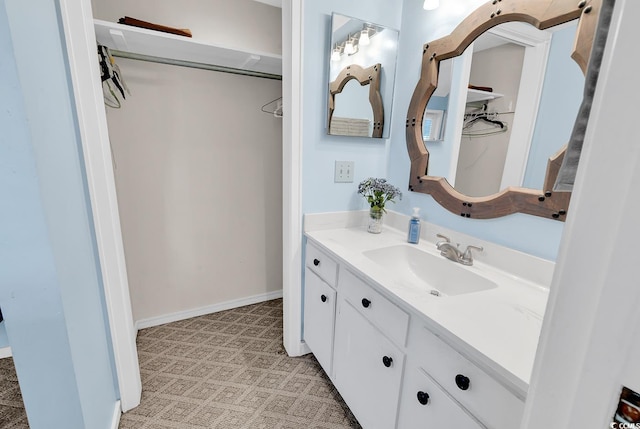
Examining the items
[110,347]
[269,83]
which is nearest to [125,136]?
[269,83]

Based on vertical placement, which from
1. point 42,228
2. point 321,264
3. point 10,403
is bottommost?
point 10,403

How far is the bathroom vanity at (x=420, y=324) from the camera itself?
0.72 metres

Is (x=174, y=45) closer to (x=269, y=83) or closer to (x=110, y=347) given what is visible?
(x=269, y=83)

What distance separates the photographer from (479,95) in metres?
1.28

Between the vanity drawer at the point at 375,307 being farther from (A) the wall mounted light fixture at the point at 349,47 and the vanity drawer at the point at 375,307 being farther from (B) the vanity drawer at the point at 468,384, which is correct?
(A) the wall mounted light fixture at the point at 349,47

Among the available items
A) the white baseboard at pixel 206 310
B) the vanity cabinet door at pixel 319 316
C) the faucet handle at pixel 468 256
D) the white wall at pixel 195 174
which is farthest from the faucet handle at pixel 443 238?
the white baseboard at pixel 206 310

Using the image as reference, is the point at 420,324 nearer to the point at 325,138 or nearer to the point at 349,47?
the point at 325,138

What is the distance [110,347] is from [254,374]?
2.53 feet

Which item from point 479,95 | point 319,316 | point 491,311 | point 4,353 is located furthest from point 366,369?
point 4,353

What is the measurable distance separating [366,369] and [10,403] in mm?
1868

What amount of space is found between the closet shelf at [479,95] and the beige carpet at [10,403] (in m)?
2.61

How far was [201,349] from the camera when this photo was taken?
1921 millimetres

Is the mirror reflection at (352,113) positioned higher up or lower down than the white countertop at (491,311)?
higher up

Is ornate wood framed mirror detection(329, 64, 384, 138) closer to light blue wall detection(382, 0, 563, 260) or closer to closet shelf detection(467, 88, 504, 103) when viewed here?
light blue wall detection(382, 0, 563, 260)
